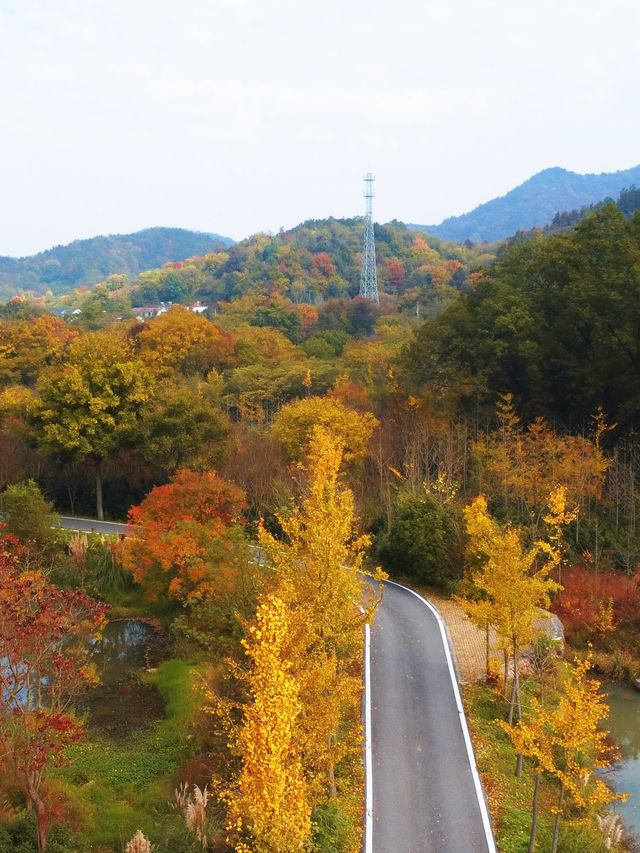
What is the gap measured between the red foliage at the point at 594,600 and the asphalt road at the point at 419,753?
400cm

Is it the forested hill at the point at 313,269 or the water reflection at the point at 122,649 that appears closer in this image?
the water reflection at the point at 122,649

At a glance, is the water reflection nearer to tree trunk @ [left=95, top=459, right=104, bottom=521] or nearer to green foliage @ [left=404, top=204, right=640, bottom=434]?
tree trunk @ [left=95, top=459, right=104, bottom=521]

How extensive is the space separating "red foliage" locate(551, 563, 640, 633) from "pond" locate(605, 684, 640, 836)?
2.10 meters

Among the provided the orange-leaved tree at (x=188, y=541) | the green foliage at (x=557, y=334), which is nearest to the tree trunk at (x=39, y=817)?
the orange-leaved tree at (x=188, y=541)

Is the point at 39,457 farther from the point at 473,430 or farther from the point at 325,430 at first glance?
the point at 473,430

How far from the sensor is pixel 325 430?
26.4 meters

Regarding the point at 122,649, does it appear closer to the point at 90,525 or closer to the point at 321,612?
the point at 90,525

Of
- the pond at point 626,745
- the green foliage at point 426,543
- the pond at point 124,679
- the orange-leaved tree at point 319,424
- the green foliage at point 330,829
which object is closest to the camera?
the green foliage at point 330,829

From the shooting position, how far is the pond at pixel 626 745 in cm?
1411

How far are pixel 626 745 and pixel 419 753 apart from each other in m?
5.46

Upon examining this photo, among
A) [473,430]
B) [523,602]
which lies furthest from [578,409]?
[523,602]

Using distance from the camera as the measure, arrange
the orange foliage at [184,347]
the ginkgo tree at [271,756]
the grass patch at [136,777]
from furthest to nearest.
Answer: the orange foliage at [184,347], the grass patch at [136,777], the ginkgo tree at [271,756]

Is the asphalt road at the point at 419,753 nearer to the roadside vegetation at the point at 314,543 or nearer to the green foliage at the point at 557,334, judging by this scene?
the roadside vegetation at the point at 314,543

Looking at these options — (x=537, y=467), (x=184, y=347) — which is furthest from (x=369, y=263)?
(x=537, y=467)
